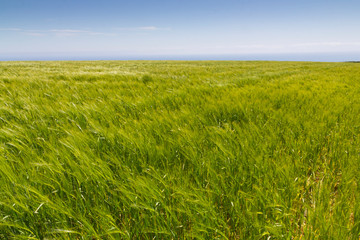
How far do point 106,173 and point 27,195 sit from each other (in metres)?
0.36

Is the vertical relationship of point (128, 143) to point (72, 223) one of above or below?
above

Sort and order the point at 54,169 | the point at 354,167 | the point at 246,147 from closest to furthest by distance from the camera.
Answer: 1. the point at 54,169
2. the point at 354,167
3. the point at 246,147

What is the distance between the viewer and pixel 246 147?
140 cm

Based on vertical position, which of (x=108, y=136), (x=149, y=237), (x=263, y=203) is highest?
(x=108, y=136)

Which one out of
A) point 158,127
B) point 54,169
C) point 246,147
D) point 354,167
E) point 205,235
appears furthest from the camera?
point 158,127

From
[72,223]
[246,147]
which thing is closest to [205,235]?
[72,223]

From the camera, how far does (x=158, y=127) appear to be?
184 cm

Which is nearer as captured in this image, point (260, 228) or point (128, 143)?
point (260, 228)

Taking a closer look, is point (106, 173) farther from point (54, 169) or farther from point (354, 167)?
point (354, 167)

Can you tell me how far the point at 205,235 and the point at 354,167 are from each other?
1109 mm

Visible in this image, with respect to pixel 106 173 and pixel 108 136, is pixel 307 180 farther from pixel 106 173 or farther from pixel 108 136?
pixel 108 136

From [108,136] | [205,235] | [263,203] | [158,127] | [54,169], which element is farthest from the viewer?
[158,127]

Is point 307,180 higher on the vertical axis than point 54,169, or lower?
lower

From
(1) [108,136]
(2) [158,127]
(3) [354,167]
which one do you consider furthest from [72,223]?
(3) [354,167]
